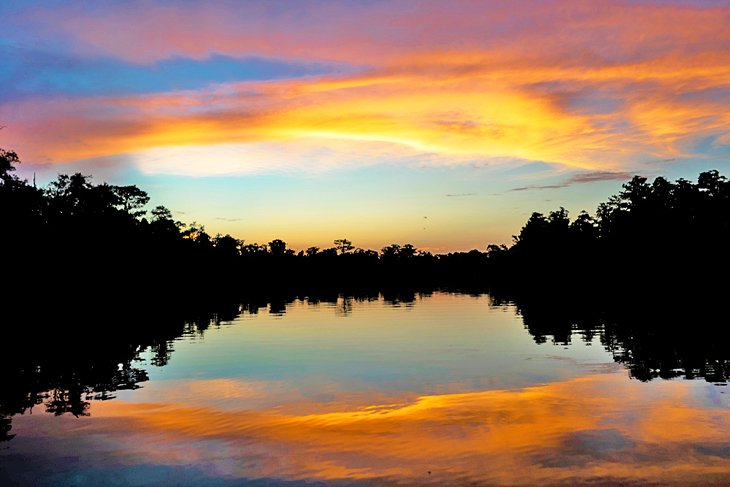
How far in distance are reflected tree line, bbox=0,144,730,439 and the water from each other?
6.33ft

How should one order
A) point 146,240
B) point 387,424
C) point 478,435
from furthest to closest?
point 146,240 → point 387,424 → point 478,435

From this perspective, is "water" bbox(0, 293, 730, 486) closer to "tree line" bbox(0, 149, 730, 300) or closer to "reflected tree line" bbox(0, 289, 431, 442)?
"reflected tree line" bbox(0, 289, 431, 442)

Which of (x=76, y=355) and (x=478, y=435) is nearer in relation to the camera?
(x=478, y=435)

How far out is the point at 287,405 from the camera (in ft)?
76.0

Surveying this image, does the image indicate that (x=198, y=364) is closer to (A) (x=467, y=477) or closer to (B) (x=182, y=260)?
(A) (x=467, y=477)

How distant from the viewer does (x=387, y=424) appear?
19.6m

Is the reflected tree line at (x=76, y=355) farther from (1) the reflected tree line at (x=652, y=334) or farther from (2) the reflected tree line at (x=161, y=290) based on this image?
(1) the reflected tree line at (x=652, y=334)

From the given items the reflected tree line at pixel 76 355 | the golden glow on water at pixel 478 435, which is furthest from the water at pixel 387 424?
the reflected tree line at pixel 76 355

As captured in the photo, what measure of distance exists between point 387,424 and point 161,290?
4881 inches

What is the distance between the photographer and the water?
1486cm

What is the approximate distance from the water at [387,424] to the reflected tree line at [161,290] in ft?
6.33

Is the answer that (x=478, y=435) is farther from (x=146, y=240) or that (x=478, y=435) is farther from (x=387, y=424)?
(x=146, y=240)

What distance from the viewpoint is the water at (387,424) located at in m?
14.9

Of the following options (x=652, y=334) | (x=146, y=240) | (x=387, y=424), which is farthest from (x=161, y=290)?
(x=387, y=424)
